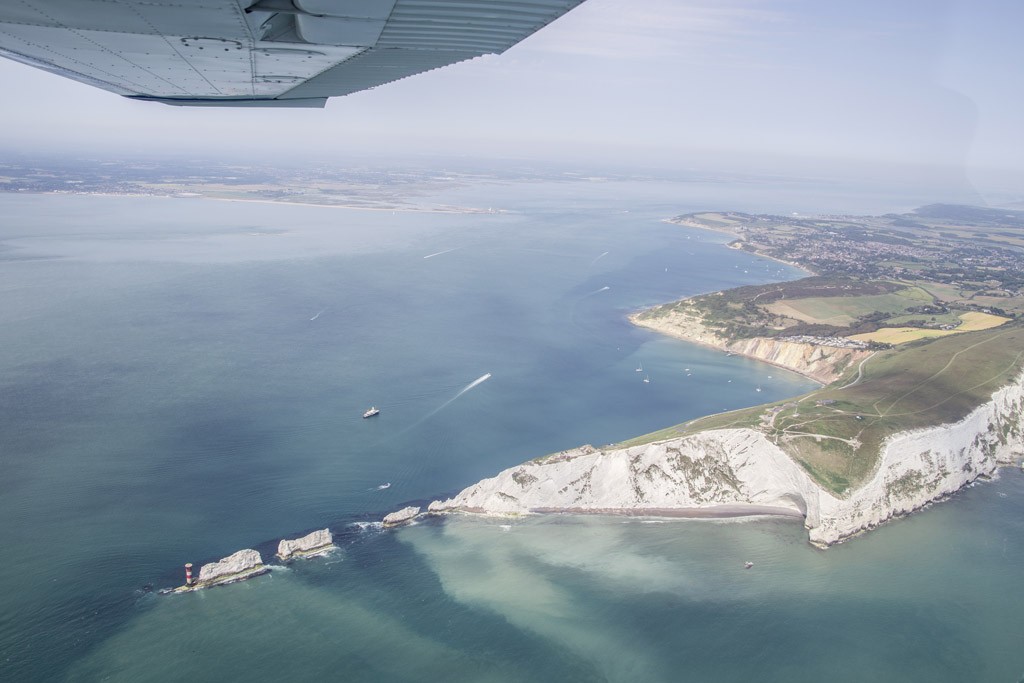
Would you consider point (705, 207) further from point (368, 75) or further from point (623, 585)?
point (368, 75)

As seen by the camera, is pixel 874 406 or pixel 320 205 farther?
pixel 320 205

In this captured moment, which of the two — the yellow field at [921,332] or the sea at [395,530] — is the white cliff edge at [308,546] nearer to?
the sea at [395,530]

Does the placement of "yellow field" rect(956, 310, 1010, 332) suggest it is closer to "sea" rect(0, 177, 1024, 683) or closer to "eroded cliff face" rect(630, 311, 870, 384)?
"eroded cliff face" rect(630, 311, 870, 384)

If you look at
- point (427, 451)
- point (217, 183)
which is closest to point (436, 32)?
point (427, 451)

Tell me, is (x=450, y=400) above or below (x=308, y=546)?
above

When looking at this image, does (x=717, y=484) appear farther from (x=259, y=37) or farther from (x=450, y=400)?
(x=259, y=37)

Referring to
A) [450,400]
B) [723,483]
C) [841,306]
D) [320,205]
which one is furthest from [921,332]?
[320,205]
